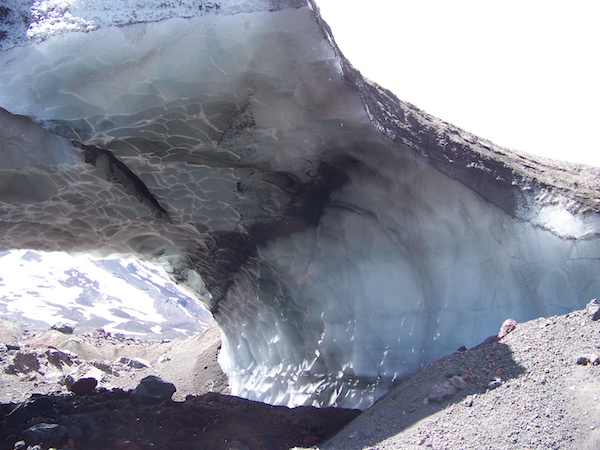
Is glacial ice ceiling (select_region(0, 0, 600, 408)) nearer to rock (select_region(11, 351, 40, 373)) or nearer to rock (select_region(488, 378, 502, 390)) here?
rock (select_region(488, 378, 502, 390))

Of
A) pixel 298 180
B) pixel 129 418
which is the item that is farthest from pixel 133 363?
pixel 298 180

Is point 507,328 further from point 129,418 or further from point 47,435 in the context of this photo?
point 47,435

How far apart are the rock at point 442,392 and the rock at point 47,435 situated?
9.15 feet

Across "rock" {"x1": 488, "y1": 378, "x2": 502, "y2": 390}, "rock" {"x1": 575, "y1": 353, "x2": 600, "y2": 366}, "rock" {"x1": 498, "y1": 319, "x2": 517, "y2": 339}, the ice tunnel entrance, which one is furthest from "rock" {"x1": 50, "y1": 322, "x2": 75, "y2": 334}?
"rock" {"x1": 575, "y1": 353, "x2": 600, "y2": 366}

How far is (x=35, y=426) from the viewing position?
14.4ft

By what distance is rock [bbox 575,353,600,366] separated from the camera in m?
3.20

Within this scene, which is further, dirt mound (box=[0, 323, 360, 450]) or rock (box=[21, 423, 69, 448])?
dirt mound (box=[0, 323, 360, 450])

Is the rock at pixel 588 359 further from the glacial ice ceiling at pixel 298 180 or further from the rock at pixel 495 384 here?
the glacial ice ceiling at pixel 298 180

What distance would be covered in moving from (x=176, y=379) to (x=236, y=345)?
224 centimetres

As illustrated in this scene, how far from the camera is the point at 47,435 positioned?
4.23 m

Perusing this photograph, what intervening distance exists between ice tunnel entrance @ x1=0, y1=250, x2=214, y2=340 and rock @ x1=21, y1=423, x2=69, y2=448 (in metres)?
14.1

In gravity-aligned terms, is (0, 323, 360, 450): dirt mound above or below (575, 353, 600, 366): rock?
below

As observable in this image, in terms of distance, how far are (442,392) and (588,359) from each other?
924 millimetres

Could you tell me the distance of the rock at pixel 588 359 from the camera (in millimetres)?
3195
